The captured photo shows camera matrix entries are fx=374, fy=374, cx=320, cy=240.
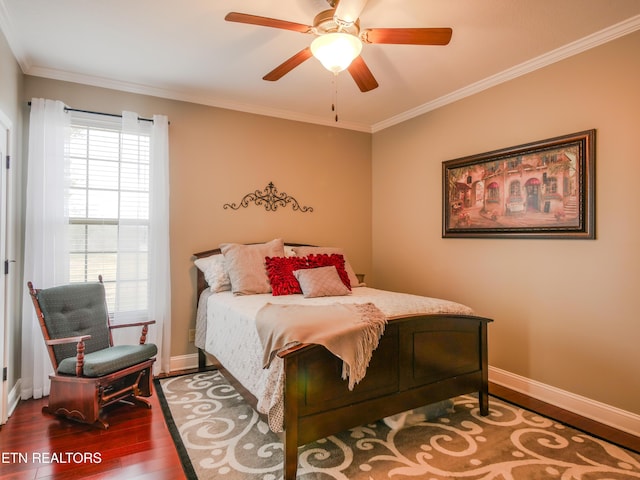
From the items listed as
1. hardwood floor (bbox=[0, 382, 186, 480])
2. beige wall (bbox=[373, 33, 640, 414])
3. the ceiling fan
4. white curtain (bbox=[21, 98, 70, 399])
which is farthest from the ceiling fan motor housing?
hardwood floor (bbox=[0, 382, 186, 480])

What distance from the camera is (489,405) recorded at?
288 cm

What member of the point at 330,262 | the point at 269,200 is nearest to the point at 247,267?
the point at 330,262

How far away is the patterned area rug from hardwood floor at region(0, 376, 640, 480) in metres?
0.10

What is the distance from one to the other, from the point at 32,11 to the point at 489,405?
4171mm

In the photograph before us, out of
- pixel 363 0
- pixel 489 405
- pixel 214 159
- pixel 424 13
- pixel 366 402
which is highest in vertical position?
pixel 424 13

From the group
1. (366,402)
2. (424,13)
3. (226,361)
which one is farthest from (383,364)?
(424,13)

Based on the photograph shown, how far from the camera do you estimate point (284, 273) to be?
3396mm

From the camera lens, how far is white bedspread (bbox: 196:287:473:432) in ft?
6.41

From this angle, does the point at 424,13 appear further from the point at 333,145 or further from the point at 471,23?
the point at 333,145

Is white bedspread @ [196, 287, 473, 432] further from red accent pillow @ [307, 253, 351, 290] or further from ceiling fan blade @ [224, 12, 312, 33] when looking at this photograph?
ceiling fan blade @ [224, 12, 312, 33]

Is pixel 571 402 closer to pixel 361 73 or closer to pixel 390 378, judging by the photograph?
pixel 390 378

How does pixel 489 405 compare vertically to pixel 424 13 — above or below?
below

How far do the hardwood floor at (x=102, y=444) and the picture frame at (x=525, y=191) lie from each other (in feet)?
4.33

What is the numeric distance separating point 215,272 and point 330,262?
3.57 ft
